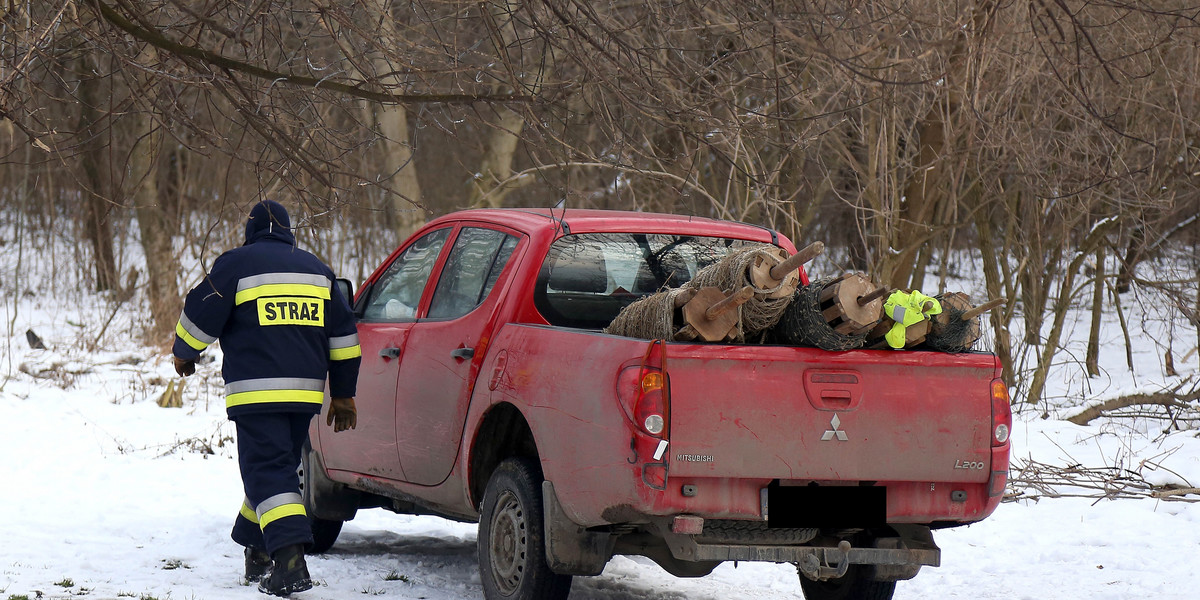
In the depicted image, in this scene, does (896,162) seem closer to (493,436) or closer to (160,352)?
(493,436)

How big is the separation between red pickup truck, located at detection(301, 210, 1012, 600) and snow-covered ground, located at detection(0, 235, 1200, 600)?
2.71ft

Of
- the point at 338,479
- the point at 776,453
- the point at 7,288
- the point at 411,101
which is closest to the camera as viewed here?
the point at 776,453

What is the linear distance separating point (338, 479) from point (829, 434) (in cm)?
297

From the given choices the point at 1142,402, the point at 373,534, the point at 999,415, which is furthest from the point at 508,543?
the point at 1142,402

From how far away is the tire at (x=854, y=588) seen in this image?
17.1 feet

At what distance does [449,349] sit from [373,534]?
215cm

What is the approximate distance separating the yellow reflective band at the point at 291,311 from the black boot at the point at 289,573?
0.97m

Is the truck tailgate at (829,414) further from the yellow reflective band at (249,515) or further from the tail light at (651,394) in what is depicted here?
the yellow reflective band at (249,515)

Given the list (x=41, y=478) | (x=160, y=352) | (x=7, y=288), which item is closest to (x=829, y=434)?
(x=41, y=478)

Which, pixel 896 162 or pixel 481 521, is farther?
pixel 896 162

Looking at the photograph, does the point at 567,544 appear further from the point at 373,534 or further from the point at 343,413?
the point at 373,534

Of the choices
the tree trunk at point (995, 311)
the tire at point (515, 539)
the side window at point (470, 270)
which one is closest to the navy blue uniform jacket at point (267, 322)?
the side window at point (470, 270)

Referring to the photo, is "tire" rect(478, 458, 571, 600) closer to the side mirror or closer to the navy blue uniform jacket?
the navy blue uniform jacket

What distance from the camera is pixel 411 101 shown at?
16.0ft
